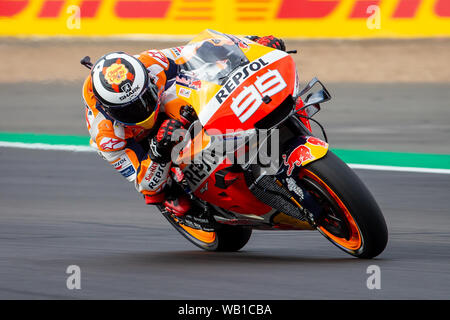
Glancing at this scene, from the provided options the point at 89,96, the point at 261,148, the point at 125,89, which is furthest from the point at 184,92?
the point at 89,96

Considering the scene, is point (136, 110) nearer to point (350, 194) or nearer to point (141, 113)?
point (141, 113)

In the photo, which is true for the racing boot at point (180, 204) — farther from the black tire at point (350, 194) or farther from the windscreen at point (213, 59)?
the black tire at point (350, 194)

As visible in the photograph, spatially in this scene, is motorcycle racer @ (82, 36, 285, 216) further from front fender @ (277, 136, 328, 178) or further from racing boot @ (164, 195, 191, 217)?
front fender @ (277, 136, 328, 178)

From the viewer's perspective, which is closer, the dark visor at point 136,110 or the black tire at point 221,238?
the dark visor at point 136,110

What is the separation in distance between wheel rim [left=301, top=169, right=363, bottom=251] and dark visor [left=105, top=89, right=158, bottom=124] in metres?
0.94

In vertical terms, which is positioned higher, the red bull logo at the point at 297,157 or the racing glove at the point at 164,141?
the racing glove at the point at 164,141

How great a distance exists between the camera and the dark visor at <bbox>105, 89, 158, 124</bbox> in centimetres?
600

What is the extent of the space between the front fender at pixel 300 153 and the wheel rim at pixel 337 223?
69 mm

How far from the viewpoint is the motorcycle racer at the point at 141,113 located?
235 inches

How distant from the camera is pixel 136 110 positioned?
6.04 m

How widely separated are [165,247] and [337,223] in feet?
5.64

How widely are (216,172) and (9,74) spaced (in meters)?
14.3

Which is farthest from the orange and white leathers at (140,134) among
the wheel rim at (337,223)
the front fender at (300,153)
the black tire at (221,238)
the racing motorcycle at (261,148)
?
the wheel rim at (337,223)

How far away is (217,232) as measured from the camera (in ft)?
23.7
